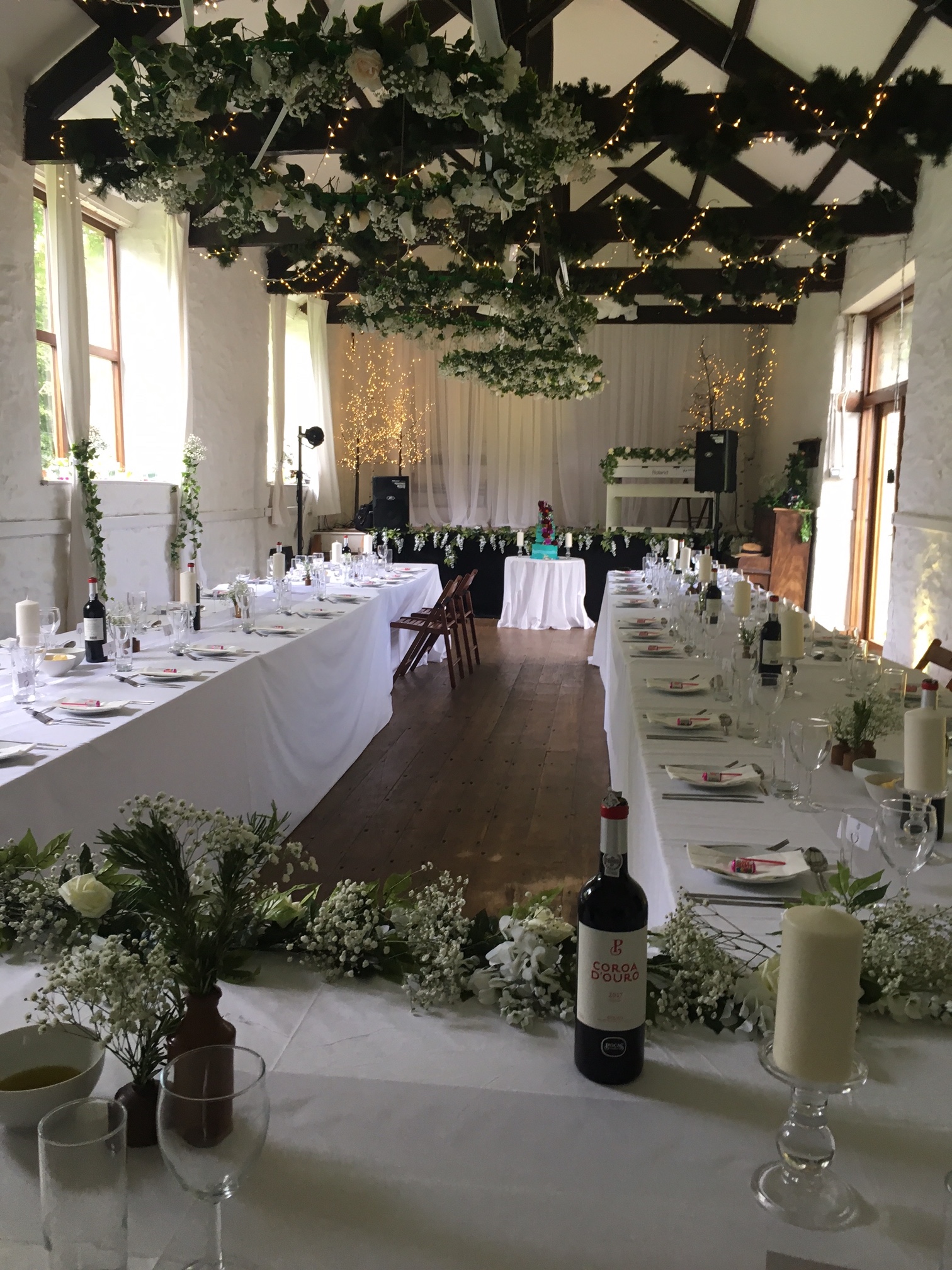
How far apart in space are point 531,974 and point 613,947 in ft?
0.82

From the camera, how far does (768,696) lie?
319 centimetres

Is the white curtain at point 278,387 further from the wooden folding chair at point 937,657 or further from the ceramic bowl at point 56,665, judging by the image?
the wooden folding chair at point 937,657

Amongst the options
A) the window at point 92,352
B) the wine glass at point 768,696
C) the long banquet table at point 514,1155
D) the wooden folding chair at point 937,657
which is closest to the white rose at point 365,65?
the wine glass at point 768,696

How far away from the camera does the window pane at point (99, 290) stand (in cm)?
792

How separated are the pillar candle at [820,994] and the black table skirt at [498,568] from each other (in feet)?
34.2

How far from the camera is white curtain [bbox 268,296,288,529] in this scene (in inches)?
432

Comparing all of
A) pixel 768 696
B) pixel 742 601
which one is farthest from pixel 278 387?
pixel 768 696

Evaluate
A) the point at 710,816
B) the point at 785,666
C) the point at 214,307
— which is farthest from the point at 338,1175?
the point at 214,307

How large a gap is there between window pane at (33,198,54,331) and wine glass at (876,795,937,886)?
7.11 m

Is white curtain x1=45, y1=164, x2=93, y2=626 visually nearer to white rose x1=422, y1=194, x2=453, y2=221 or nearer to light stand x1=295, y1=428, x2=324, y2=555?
light stand x1=295, y1=428, x2=324, y2=555

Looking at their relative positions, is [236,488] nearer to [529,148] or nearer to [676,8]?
[676,8]

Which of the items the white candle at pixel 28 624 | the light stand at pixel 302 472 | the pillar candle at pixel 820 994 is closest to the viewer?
the pillar candle at pixel 820 994

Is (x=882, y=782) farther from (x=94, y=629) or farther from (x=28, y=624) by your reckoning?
(x=94, y=629)

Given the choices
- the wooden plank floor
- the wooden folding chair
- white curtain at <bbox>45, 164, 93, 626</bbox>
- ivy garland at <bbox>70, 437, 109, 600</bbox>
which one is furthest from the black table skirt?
the wooden folding chair
